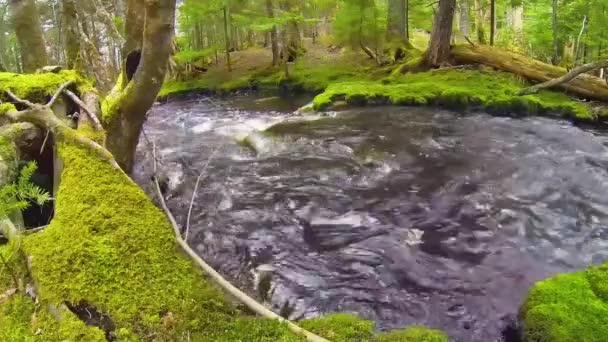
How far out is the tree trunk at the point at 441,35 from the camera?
508 inches

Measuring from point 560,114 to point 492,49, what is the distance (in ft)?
13.6

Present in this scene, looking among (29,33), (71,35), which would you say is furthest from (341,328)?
(71,35)

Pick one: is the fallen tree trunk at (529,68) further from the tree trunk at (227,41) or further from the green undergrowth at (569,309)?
the tree trunk at (227,41)

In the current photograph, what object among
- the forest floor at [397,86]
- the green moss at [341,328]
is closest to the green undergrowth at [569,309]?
the green moss at [341,328]

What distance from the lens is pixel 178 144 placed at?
934 cm

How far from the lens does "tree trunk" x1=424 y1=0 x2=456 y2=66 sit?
42.4ft

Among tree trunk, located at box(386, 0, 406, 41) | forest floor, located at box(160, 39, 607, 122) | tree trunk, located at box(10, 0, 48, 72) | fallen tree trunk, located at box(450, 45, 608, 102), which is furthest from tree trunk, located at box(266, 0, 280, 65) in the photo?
tree trunk, located at box(10, 0, 48, 72)

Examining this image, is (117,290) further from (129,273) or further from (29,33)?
(29,33)

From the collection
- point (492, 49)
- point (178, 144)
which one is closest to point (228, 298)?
point (178, 144)

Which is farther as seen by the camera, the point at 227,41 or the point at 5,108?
the point at 227,41

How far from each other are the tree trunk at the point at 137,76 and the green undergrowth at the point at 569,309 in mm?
3696

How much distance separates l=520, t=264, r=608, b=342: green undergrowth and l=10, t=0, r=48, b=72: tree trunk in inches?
318

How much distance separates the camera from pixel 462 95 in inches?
431

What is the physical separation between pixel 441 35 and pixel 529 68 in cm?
262
